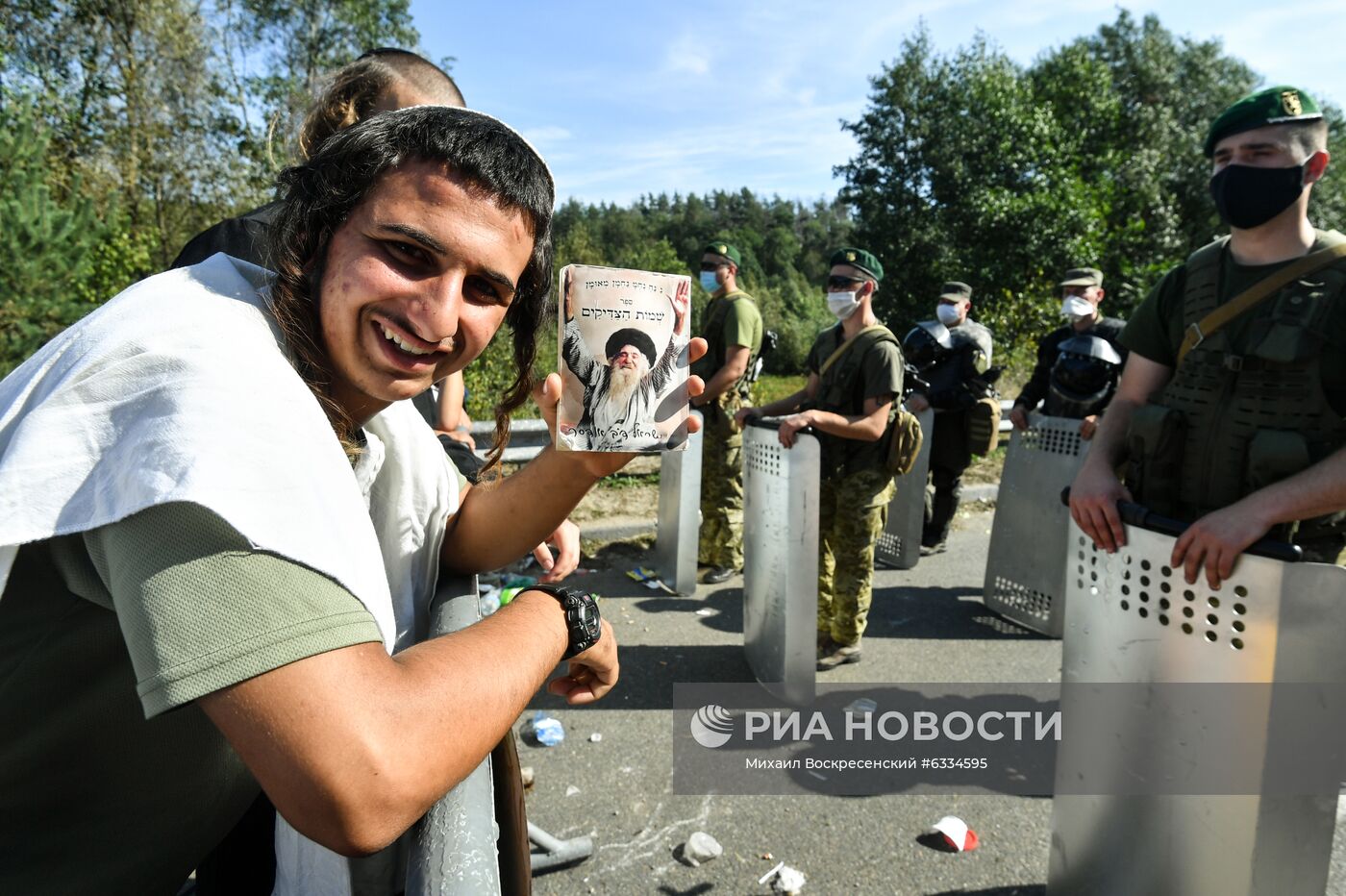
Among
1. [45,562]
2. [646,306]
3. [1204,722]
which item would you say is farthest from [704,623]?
[45,562]

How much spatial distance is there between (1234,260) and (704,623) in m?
3.42

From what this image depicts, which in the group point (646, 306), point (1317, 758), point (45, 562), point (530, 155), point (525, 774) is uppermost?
point (530, 155)

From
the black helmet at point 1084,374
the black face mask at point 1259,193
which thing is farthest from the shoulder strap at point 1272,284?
the black helmet at point 1084,374

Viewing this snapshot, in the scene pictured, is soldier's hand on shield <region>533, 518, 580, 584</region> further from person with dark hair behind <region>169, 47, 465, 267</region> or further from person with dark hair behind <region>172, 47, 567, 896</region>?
person with dark hair behind <region>169, 47, 465, 267</region>

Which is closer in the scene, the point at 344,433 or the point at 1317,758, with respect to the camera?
the point at 344,433

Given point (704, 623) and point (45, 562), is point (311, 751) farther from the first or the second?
point (704, 623)

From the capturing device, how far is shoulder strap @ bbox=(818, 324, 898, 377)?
4.26m

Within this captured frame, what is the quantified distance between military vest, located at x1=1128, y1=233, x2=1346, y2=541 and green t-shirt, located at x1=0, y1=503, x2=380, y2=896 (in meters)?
2.46

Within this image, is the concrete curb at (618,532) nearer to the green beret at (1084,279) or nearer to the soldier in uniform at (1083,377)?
the soldier in uniform at (1083,377)

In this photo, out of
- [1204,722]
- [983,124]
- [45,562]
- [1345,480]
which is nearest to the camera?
[45,562]

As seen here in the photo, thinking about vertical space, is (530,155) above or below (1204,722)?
above

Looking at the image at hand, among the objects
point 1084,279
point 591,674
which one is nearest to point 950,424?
point 1084,279

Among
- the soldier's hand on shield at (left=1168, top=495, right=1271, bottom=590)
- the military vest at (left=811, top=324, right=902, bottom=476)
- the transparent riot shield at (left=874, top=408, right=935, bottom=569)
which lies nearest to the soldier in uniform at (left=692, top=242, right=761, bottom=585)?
the transparent riot shield at (left=874, top=408, right=935, bottom=569)

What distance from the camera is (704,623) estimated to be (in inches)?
197
